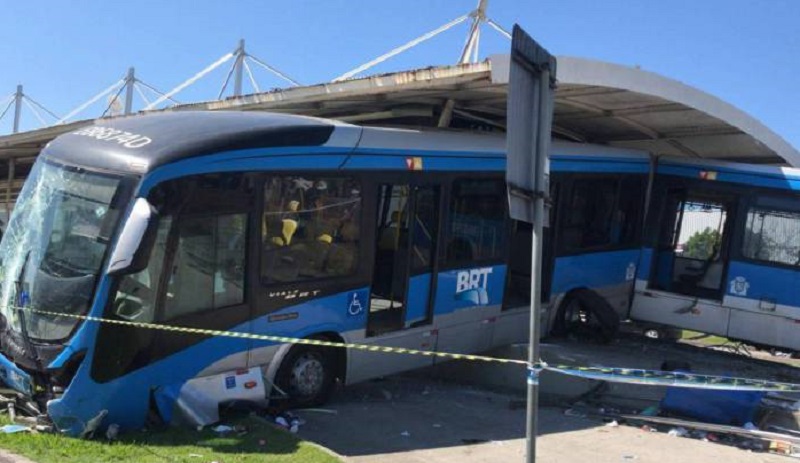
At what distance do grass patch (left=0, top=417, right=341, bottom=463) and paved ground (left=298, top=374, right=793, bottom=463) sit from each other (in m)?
0.52

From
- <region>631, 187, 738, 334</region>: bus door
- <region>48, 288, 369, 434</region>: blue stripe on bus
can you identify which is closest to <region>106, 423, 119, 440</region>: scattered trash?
<region>48, 288, 369, 434</region>: blue stripe on bus

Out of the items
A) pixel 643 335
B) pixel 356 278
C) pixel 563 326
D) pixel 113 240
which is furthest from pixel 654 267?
pixel 113 240

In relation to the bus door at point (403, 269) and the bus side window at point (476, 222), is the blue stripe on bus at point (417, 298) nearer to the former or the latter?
the bus door at point (403, 269)

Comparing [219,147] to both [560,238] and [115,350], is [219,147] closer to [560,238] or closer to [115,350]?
[115,350]

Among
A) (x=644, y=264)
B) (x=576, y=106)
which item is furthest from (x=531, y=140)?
(x=644, y=264)

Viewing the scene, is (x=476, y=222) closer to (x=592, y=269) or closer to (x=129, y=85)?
(x=592, y=269)

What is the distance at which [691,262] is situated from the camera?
1228cm

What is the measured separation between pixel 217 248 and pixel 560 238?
5859mm

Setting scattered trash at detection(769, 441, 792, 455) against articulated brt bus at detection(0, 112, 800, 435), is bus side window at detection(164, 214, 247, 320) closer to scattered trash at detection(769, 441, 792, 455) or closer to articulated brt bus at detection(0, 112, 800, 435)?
articulated brt bus at detection(0, 112, 800, 435)

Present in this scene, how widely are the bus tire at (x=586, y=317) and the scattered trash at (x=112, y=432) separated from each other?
22.9 feet

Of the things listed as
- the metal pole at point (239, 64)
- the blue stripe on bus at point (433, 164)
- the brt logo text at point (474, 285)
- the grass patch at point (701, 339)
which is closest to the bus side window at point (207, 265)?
the blue stripe on bus at point (433, 164)

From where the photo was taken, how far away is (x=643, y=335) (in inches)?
509

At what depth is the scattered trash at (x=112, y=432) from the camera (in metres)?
6.32

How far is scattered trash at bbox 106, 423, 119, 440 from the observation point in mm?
6324
